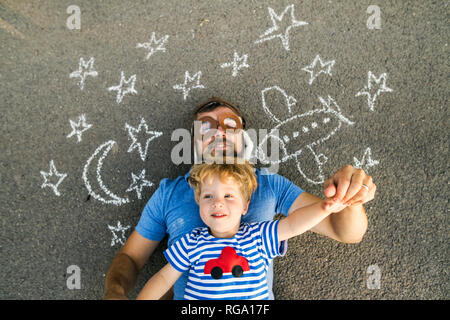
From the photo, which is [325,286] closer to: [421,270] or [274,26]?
[421,270]

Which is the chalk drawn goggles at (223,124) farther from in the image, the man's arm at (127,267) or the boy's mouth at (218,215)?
the man's arm at (127,267)

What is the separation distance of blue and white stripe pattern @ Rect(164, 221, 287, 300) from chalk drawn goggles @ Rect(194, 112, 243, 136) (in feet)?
2.59

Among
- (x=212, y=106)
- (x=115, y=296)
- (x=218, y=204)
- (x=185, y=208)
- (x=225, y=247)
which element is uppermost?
(x=212, y=106)

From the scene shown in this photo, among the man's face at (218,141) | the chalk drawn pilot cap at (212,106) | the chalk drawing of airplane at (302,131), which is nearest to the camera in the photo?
the man's face at (218,141)

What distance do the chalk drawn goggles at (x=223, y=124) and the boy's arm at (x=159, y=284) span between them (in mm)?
1047

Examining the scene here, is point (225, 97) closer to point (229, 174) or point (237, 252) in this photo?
point (229, 174)

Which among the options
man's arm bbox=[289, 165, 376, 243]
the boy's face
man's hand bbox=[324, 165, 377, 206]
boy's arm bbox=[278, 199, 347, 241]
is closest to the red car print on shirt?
the boy's face

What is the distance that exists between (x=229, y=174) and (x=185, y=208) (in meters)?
0.56

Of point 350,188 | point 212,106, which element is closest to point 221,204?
point 350,188

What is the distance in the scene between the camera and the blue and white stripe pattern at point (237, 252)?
1931mm

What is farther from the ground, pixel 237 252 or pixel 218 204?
pixel 218 204

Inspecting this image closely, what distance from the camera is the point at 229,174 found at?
2014 mm

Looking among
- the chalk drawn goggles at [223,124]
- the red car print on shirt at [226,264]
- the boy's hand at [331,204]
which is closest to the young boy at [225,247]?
the red car print on shirt at [226,264]
